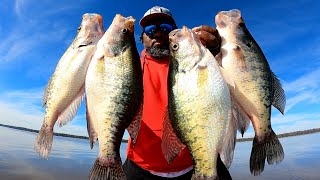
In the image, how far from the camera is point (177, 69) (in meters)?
3.48

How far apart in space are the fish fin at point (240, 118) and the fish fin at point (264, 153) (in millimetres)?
185

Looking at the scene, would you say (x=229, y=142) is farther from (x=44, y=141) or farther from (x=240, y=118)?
(x=44, y=141)

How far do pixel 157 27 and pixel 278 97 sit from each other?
2.18m

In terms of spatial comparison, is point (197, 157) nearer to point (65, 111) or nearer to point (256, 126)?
point (256, 126)

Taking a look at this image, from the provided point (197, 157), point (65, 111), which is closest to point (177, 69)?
point (197, 157)

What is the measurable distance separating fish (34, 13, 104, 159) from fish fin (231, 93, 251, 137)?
1657 mm

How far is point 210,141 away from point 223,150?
0.26m

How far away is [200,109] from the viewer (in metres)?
3.32

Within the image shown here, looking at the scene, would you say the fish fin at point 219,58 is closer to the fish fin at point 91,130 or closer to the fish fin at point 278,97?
the fish fin at point 278,97

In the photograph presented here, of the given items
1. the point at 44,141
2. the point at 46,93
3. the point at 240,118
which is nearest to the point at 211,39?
the point at 240,118

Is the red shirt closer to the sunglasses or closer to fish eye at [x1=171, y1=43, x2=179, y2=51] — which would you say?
the sunglasses

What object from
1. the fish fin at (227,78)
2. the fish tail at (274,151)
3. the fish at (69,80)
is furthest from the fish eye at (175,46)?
the fish tail at (274,151)

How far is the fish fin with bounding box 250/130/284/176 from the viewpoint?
3.58 meters

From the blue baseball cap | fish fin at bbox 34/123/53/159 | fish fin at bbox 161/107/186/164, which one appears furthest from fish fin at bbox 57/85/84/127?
the blue baseball cap
